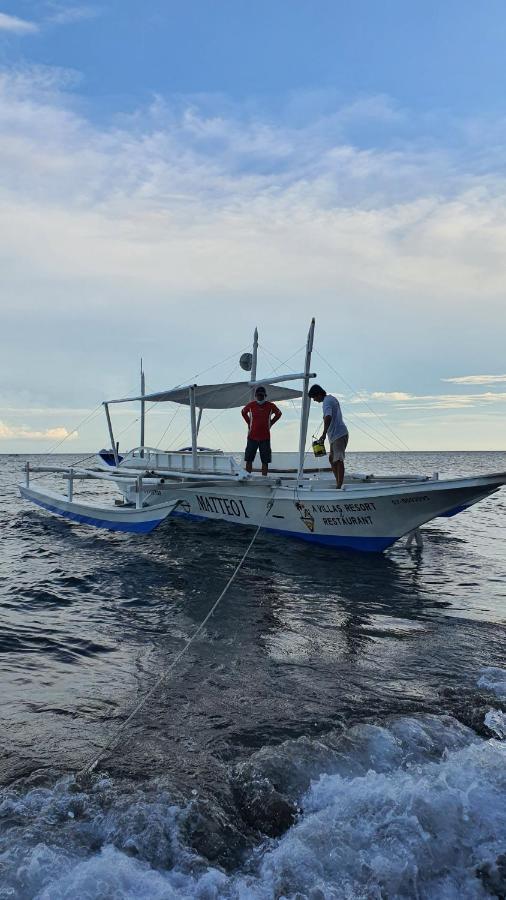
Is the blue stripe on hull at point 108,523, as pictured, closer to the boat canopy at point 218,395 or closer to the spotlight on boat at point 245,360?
the boat canopy at point 218,395

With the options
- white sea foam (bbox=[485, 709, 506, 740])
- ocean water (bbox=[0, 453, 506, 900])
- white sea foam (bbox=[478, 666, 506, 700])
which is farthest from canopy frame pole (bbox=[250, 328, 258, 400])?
white sea foam (bbox=[485, 709, 506, 740])

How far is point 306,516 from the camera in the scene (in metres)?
12.7

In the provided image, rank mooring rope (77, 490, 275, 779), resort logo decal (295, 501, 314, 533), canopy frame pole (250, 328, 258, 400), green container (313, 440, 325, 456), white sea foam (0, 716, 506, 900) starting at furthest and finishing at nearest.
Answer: canopy frame pole (250, 328, 258, 400)
green container (313, 440, 325, 456)
resort logo decal (295, 501, 314, 533)
mooring rope (77, 490, 275, 779)
white sea foam (0, 716, 506, 900)

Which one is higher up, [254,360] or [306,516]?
[254,360]

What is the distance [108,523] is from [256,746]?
38.1 feet

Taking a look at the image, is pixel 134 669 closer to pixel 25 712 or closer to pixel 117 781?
pixel 25 712

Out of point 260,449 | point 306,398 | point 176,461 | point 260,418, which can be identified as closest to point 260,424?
point 260,418

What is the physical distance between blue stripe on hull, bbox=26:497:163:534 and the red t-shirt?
3396mm

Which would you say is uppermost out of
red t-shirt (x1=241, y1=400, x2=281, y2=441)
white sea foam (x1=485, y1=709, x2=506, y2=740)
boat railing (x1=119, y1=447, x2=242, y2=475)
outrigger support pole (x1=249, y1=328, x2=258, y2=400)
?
outrigger support pole (x1=249, y1=328, x2=258, y2=400)

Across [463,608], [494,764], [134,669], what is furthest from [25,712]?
[463,608]

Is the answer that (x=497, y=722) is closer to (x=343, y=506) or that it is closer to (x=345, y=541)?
(x=343, y=506)

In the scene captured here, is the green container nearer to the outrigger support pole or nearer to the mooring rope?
the outrigger support pole

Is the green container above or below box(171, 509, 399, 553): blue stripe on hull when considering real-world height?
above

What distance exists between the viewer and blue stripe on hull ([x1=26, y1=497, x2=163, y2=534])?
44.4 feet
